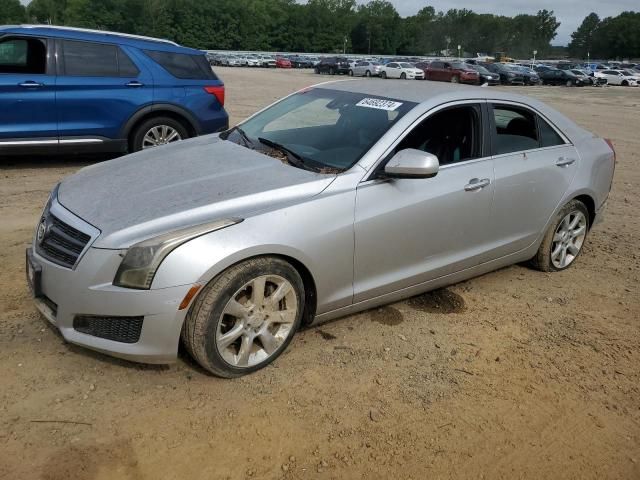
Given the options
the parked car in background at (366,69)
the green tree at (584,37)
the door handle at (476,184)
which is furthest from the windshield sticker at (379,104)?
the green tree at (584,37)

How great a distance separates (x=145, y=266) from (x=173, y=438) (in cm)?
82

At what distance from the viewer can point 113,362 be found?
3.33 metres

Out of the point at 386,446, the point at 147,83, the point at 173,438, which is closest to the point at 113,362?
the point at 173,438

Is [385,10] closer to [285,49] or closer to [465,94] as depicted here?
[285,49]

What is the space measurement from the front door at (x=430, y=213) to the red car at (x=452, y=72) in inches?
1417

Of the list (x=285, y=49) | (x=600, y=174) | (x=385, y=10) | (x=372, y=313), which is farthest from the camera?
(x=385, y=10)

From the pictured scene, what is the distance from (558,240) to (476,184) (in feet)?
4.49

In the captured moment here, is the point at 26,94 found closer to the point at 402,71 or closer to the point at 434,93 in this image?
the point at 434,93

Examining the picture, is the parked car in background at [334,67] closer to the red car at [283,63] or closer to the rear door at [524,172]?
the red car at [283,63]

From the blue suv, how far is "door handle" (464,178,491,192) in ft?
16.9

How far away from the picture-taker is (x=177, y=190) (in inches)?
132

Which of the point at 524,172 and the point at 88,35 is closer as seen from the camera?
the point at 524,172

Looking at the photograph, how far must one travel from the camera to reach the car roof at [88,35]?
24.2 ft

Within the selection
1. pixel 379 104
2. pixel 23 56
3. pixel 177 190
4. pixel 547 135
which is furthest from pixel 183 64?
pixel 177 190
